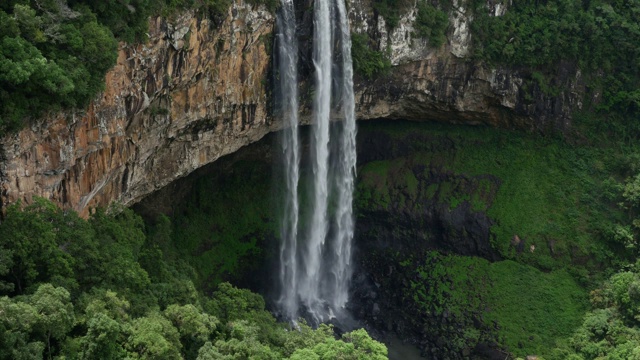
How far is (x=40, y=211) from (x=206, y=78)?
9087mm

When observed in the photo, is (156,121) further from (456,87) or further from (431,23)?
(456,87)

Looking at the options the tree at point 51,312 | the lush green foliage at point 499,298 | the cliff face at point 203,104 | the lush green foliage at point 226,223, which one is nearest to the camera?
the tree at point 51,312

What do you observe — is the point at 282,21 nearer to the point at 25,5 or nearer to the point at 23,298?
the point at 25,5

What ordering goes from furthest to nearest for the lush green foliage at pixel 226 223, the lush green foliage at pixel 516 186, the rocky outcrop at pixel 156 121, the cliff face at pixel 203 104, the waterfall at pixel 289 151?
the lush green foliage at pixel 516 186 → the lush green foliage at pixel 226 223 → the waterfall at pixel 289 151 → the cliff face at pixel 203 104 → the rocky outcrop at pixel 156 121

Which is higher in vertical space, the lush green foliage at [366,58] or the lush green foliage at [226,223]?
the lush green foliage at [366,58]

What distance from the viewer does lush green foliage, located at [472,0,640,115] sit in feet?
104

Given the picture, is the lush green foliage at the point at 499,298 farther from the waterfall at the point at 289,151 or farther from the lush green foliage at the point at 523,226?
the waterfall at the point at 289,151

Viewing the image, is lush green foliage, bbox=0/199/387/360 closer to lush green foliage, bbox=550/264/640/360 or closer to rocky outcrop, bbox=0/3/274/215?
rocky outcrop, bbox=0/3/274/215

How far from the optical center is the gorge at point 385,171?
66.1 ft

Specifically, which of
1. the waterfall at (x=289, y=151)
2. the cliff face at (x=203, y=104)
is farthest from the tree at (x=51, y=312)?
the waterfall at (x=289, y=151)

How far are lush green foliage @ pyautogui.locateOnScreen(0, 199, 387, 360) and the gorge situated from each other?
325 mm

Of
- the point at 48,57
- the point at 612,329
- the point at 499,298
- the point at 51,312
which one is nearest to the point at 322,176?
the point at 499,298

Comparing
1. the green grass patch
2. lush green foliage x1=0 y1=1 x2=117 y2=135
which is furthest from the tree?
the green grass patch

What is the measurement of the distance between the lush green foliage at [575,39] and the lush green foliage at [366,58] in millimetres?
6104
